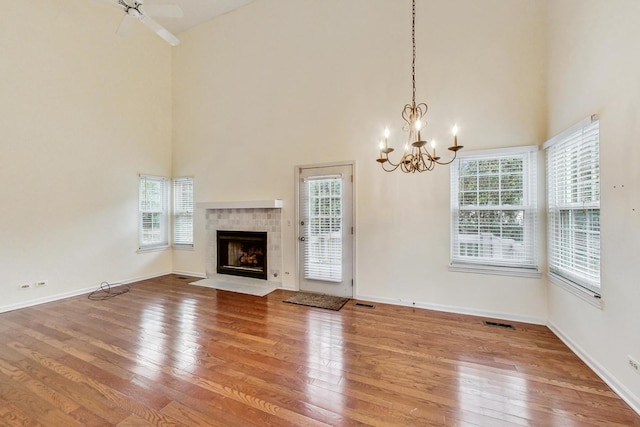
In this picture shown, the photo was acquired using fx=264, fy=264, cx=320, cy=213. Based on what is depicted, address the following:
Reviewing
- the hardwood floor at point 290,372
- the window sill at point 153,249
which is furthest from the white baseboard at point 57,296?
the window sill at point 153,249

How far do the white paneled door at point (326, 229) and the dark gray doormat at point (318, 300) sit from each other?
0.12 meters

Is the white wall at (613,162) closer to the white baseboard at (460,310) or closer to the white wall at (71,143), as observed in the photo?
the white baseboard at (460,310)

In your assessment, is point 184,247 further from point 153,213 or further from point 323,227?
point 323,227

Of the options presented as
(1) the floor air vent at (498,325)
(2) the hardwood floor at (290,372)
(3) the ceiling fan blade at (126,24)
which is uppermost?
(3) the ceiling fan blade at (126,24)

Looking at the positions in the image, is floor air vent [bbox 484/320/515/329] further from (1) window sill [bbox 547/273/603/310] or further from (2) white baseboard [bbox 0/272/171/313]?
(2) white baseboard [bbox 0/272/171/313]

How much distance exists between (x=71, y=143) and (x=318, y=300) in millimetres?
4752

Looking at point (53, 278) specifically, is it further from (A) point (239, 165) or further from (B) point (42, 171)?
(A) point (239, 165)

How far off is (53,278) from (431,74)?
646 cm

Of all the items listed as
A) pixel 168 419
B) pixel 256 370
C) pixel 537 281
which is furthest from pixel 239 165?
pixel 537 281

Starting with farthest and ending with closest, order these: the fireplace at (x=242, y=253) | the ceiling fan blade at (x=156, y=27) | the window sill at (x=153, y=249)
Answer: the window sill at (x=153, y=249), the fireplace at (x=242, y=253), the ceiling fan blade at (x=156, y=27)

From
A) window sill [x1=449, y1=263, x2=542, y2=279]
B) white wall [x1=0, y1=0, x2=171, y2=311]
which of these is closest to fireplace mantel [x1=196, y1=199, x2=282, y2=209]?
white wall [x1=0, y1=0, x2=171, y2=311]

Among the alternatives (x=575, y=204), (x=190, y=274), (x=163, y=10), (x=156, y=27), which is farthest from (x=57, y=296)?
(x=575, y=204)

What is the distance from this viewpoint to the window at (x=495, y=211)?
3.24 m

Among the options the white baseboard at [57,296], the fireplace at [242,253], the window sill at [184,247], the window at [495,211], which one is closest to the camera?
→ the window at [495,211]
